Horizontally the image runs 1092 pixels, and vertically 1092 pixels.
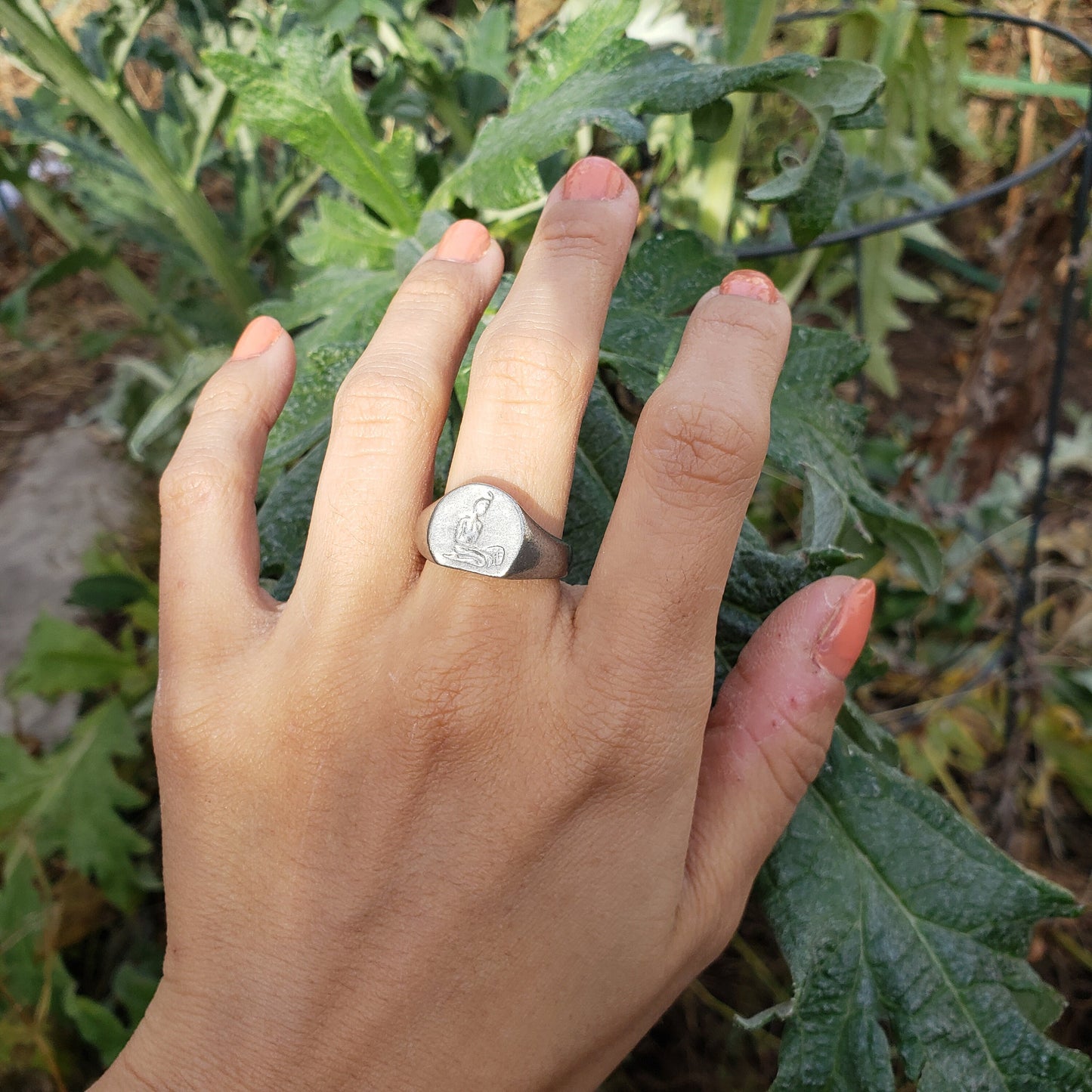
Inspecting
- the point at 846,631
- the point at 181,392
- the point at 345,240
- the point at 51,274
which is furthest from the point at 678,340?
the point at 51,274

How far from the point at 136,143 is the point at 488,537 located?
36.2 inches

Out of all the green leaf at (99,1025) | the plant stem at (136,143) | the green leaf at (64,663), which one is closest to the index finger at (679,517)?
the plant stem at (136,143)

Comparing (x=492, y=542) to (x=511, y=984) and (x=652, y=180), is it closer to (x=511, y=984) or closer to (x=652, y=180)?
(x=511, y=984)

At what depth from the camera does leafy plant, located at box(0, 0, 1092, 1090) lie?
73 centimetres

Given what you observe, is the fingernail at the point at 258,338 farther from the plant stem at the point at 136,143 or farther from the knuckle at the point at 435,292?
the plant stem at the point at 136,143

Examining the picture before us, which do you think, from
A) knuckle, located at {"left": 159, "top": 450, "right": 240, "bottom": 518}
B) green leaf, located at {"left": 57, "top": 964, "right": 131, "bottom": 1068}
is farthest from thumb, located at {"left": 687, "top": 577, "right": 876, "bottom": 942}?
green leaf, located at {"left": 57, "top": 964, "right": 131, "bottom": 1068}

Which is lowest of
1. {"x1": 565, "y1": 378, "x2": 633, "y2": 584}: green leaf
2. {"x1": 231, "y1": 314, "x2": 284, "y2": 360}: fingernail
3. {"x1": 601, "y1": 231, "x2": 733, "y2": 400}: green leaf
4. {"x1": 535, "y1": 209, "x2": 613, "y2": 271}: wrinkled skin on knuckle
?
{"x1": 565, "y1": 378, "x2": 633, "y2": 584}: green leaf

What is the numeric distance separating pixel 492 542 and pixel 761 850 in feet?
1.08

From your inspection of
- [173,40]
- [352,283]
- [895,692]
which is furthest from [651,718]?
[173,40]

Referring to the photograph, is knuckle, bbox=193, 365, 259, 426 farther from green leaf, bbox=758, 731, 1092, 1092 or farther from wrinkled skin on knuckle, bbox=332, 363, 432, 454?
green leaf, bbox=758, 731, 1092, 1092

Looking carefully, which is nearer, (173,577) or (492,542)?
(492,542)

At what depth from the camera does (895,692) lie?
1.88 meters

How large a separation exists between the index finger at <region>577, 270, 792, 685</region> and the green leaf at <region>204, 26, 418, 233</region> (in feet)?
1.60

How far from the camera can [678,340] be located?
2.63ft
